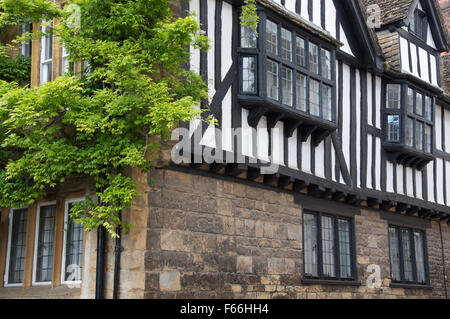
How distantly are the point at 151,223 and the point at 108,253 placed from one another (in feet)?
2.33

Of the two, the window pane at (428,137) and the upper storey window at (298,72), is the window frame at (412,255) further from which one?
the upper storey window at (298,72)

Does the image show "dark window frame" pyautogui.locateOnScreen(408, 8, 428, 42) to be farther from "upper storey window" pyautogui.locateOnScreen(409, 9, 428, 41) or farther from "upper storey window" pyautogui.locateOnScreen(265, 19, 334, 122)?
"upper storey window" pyautogui.locateOnScreen(265, 19, 334, 122)

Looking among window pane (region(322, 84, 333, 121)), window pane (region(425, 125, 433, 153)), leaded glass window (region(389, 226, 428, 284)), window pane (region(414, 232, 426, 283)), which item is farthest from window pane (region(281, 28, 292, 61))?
window pane (region(414, 232, 426, 283))

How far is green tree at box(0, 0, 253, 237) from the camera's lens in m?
8.47

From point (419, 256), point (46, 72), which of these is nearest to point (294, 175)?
point (46, 72)

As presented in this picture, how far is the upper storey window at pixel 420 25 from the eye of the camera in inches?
610

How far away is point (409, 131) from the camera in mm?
14352

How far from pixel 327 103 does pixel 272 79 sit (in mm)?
1672

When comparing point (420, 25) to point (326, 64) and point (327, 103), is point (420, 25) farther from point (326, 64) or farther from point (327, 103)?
point (327, 103)

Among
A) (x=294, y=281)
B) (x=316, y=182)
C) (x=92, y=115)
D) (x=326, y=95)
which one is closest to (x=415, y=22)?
(x=326, y=95)

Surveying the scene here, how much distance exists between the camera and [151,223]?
9055mm

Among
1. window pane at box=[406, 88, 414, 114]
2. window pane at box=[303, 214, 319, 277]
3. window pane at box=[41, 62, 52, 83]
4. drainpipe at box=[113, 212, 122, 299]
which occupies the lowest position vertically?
drainpipe at box=[113, 212, 122, 299]

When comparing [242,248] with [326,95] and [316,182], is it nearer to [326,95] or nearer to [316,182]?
[316,182]

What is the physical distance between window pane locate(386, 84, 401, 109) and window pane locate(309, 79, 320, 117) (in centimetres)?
312
